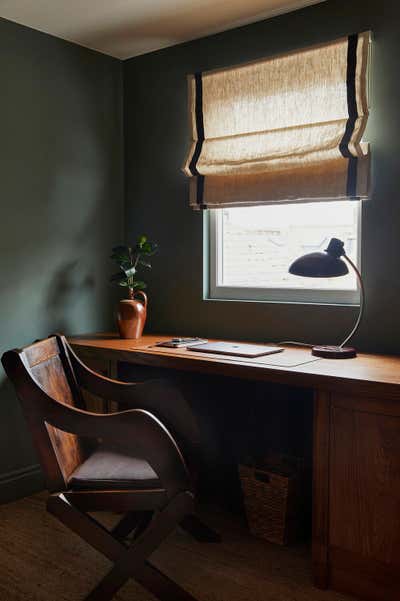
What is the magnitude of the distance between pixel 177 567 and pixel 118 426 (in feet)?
2.70

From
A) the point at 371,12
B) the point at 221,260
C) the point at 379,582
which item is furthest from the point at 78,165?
the point at 379,582

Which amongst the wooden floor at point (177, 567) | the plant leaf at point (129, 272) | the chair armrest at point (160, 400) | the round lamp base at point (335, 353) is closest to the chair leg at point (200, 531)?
the wooden floor at point (177, 567)

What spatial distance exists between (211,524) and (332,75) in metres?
2.19

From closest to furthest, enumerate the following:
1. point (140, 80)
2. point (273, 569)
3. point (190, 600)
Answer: point (190, 600)
point (273, 569)
point (140, 80)

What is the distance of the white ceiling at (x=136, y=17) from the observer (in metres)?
2.79

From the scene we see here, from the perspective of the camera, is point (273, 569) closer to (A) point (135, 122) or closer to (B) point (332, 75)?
(B) point (332, 75)

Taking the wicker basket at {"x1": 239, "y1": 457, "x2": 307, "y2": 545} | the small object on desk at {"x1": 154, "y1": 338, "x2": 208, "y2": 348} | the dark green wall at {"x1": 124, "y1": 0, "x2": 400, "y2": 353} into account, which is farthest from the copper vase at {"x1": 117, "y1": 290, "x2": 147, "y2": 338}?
the wicker basket at {"x1": 239, "y1": 457, "x2": 307, "y2": 545}

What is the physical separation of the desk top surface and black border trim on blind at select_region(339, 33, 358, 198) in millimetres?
792

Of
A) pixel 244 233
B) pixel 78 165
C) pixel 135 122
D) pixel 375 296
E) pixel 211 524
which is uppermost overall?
pixel 135 122

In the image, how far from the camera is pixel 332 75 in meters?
2.67

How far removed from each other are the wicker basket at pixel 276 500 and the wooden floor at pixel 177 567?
0.07 meters

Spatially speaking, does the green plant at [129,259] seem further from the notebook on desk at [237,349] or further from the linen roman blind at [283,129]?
the notebook on desk at [237,349]

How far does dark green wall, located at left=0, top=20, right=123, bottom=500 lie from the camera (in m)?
3.02

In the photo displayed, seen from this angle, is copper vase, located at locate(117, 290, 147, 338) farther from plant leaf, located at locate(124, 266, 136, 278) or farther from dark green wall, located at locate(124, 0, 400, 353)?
dark green wall, located at locate(124, 0, 400, 353)
